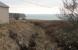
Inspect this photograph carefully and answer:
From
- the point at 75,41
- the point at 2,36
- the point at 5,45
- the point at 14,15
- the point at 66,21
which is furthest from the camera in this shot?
the point at 14,15

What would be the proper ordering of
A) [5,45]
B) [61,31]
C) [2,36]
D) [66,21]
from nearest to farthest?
[5,45] < [2,36] < [61,31] < [66,21]

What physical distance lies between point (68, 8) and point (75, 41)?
27.2 ft

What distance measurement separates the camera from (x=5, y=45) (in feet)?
56.7

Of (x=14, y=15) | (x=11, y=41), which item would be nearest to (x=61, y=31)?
(x=11, y=41)

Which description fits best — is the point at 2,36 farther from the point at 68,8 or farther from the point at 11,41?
the point at 68,8

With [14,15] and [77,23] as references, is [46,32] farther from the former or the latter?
[14,15]

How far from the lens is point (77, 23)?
90.5 feet

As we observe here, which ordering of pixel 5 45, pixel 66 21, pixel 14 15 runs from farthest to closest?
1. pixel 14 15
2. pixel 66 21
3. pixel 5 45

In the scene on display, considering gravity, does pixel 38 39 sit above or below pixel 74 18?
below

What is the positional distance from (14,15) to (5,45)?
25.6 metres

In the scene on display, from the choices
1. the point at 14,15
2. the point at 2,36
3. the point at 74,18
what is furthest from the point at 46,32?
the point at 14,15

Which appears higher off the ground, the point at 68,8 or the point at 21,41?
the point at 68,8

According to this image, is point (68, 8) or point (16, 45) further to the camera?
point (68, 8)

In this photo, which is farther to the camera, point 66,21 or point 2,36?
point 66,21
